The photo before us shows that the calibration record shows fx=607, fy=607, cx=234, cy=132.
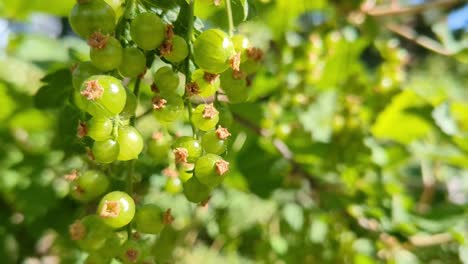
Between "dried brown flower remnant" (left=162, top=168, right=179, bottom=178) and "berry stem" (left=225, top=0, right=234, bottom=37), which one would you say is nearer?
"berry stem" (left=225, top=0, right=234, bottom=37)

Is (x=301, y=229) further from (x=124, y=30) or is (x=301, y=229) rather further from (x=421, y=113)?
(x=124, y=30)

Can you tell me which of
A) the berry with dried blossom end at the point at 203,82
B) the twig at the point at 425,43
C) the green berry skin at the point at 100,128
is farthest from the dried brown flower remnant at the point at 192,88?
the twig at the point at 425,43

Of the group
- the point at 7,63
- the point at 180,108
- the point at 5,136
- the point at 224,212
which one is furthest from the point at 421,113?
the point at 7,63

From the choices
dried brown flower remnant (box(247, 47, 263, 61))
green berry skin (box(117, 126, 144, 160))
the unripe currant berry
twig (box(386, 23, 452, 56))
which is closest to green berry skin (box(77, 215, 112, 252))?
green berry skin (box(117, 126, 144, 160))

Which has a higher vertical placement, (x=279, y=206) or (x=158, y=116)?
(x=158, y=116)

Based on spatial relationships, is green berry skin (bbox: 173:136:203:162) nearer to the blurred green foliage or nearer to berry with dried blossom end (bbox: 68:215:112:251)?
berry with dried blossom end (bbox: 68:215:112:251)

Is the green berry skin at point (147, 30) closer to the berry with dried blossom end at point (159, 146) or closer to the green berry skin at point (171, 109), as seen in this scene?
the green berry skin at point (171, 109)

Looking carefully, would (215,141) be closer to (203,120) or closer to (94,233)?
(203,120)
